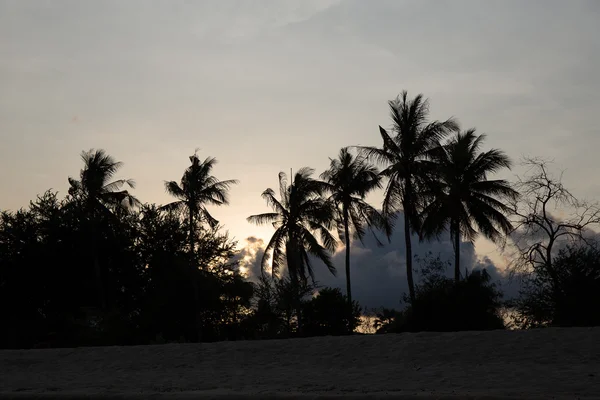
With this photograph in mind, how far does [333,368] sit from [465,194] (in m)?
22.6

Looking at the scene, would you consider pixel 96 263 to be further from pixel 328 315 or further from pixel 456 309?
pixel 456 309

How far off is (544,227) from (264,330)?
1635 centimetres

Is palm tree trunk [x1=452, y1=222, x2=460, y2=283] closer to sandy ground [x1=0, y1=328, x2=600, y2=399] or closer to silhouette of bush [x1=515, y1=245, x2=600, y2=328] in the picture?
silhouette of bush [x1=515, y1=245, x2=600, y2=328]

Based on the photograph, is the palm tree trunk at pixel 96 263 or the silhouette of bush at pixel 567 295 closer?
the silhouette of bush at pixel 567 295

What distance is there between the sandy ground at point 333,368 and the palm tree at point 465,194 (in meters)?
19.8

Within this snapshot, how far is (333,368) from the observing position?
49.2 ft

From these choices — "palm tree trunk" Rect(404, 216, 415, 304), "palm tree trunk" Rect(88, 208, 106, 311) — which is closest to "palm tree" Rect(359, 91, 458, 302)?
"palm tree trunk" Rect(404, 216, 415, 304)

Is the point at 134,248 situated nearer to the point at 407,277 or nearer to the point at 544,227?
the point at 407,277

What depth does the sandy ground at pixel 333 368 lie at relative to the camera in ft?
37.0

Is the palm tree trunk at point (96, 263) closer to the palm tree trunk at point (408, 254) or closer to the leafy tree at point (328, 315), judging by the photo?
the leafy tree at point (328, 315)

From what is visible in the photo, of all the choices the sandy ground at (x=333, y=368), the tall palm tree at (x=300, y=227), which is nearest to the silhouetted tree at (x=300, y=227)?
the tall palm tree at (x=300, y=227)

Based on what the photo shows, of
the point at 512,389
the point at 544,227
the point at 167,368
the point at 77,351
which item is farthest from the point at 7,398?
the point at 544,227

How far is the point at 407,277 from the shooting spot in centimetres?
3581

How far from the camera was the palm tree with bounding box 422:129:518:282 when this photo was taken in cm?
3556
